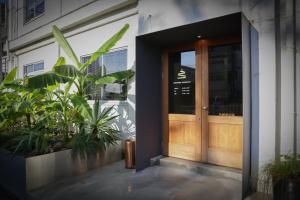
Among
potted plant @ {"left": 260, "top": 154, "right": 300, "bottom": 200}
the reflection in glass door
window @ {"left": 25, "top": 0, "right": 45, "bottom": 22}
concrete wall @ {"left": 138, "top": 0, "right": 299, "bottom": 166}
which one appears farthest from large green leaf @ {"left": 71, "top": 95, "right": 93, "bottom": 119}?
window @ {"left": 25, "top": 0, "right": 45, "bottom": 22}

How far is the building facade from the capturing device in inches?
139

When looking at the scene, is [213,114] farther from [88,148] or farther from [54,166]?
[54,166]

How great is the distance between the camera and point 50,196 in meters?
4.20

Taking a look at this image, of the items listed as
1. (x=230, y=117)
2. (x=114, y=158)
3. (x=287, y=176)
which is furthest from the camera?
(x=114, y=158)

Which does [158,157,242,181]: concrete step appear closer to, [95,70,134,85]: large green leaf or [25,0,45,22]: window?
[95,70,134,85]: large green leaf

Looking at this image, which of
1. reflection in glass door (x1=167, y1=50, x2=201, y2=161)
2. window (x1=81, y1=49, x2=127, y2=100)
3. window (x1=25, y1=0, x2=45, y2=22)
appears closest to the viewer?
reflection in glass door (x1=167, y1=50, x2=201, y2=161)

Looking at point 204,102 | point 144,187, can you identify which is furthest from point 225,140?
point 144,187

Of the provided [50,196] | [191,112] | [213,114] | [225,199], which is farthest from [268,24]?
[50,196]

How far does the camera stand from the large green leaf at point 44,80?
4758 millimetres

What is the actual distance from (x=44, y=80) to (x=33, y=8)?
7.92m

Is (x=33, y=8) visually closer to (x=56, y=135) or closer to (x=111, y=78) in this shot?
(x=56, y=135)

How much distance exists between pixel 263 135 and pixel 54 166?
3.98m

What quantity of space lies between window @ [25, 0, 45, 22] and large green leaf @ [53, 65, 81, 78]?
20.3 ft

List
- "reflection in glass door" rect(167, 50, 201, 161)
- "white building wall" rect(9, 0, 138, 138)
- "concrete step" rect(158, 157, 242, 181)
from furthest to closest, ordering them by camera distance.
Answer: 1. "white building wall" rect(9, 0, 138, 138)
2. "reflection in glass door" rect(167, 50, 201, 161)
3. "concrete step" rect(158, 157, 242, 181)
